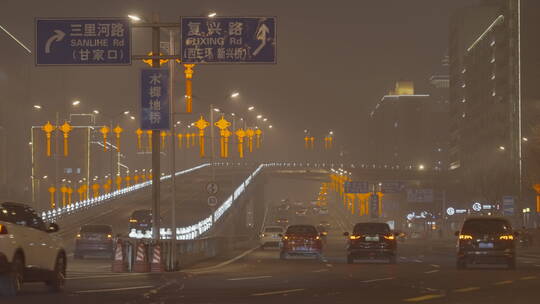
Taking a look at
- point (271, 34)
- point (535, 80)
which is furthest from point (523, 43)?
point (271, 34)

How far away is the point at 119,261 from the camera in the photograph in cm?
3494

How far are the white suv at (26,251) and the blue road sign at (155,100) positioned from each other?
12669 millimetres

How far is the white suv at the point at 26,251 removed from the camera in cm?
2066

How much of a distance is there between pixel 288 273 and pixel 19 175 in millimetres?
167059

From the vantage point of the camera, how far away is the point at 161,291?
23.8m

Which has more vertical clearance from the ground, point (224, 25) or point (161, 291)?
point (224, 25)

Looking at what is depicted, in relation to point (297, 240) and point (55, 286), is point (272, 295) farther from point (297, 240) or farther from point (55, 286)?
point (297, 240)

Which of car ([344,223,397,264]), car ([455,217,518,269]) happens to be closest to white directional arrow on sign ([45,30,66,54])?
car ([344,223,397,264])

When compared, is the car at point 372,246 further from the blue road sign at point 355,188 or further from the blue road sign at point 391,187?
the blue road sign at point 355,188

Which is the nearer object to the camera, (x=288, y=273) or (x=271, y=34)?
(x=288, y=273)

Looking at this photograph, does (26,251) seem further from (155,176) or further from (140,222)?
(140,222)

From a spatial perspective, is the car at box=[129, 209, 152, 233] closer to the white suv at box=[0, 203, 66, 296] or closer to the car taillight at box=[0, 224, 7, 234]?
the white suv at box=[0, 203, 66, 296]

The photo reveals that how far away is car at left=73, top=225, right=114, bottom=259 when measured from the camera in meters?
50.0

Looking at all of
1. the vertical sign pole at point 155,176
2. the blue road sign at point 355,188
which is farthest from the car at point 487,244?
the blue road sign at point 355,188
